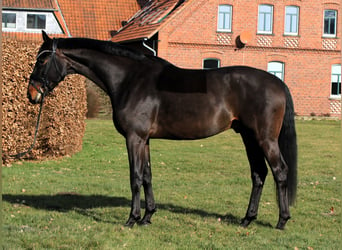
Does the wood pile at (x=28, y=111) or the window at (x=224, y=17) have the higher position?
the window at (x=224, y=17)

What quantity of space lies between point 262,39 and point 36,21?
15.6m

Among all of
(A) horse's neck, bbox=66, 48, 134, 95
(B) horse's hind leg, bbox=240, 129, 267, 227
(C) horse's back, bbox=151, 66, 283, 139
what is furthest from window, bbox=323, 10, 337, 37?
(A) horse's neck, bbox=66, 48, 134, 95

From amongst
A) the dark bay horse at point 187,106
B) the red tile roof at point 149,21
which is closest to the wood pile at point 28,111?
the dark bay horse at point 187,106

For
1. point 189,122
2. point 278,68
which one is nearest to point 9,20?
point 278,68

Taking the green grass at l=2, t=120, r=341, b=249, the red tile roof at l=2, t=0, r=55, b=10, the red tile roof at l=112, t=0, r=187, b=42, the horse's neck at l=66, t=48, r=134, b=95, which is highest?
the red tile roof at l=2, t=0, r=55, b=10

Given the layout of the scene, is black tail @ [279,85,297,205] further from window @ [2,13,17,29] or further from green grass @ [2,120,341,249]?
window @ [2,13,17,29]

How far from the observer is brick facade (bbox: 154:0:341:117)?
3039 centimetres

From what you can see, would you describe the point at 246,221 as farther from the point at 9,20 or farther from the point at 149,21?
the point at 9,20

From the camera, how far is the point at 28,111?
12.2 meters

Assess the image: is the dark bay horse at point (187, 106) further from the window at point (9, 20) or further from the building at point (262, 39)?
the window at point (9, 20)

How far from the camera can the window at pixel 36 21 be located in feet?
119

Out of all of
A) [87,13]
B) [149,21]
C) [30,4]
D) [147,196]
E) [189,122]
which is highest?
[30,4]

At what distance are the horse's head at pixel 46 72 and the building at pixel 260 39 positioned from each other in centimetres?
2213

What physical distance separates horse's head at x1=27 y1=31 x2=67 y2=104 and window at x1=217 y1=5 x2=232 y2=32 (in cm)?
2486
